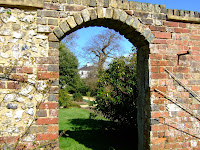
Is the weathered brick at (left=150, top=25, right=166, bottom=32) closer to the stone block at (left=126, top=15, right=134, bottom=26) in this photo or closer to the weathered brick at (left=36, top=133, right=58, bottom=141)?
the stone block at (left=126, top=15, right=134, bottom=26)

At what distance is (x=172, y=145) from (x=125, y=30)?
103 inches

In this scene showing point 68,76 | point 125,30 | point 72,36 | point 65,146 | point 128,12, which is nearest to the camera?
point 128,12

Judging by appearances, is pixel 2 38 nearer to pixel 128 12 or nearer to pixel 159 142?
pixel 128 12

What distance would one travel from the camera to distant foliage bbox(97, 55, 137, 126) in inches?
229

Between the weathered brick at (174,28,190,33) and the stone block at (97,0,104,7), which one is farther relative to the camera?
the weathered brick at (174,28,190,33)

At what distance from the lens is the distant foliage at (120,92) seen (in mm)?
5805

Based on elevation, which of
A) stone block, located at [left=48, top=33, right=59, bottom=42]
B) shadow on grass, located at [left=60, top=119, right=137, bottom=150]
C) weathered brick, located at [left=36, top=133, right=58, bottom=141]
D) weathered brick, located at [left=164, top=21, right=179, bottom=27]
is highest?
weathered brick, located at [left=164, top=21, right=179, bottom=27]

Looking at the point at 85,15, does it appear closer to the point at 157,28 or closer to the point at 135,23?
the point at 135,23

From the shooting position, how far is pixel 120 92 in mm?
6047

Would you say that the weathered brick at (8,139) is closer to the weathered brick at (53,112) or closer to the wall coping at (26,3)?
the weathered brick at (53,112)

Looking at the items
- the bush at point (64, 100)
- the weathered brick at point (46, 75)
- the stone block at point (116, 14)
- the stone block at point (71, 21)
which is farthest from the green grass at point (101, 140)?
the bush at point (64, 100)

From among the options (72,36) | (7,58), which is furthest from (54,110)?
(72,36)

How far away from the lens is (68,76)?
20547mm

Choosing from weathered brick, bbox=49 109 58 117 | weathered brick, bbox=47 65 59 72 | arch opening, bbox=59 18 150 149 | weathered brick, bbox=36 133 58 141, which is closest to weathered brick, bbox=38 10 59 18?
arch opening, bbox=59 18 150 149
